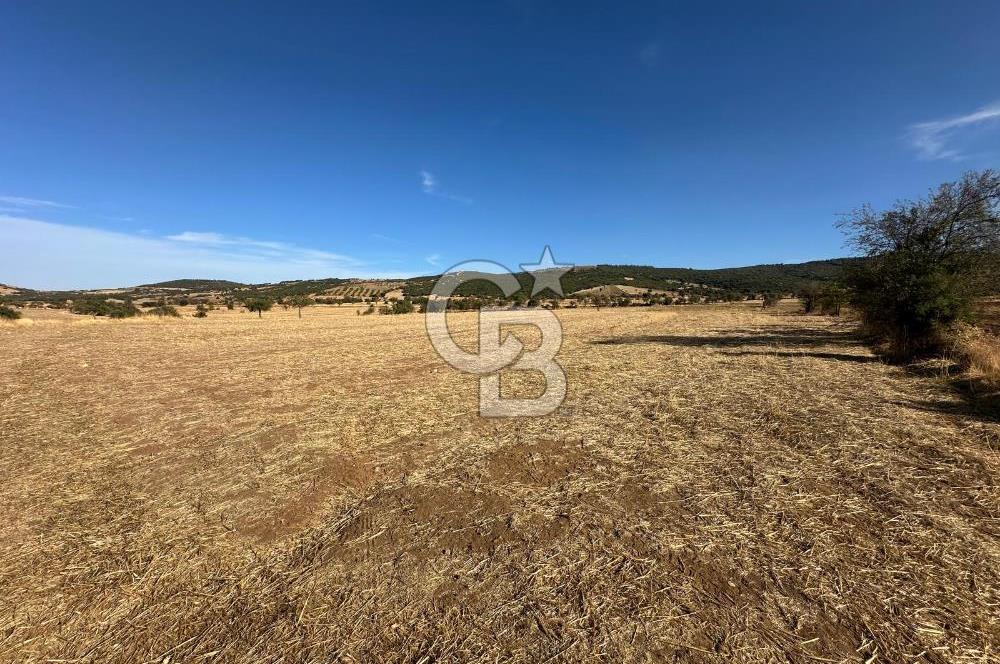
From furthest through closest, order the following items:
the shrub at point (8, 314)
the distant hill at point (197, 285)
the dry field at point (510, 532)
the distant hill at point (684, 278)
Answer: the distant hill at point (197, 285) < the distant hill at point (684, 278) < the shrub at point (8, 314) < the dry field at point (510, 532)

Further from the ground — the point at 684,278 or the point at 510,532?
the point at 684,278

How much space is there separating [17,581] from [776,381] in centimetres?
1348

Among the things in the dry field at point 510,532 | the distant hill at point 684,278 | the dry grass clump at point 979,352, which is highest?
the distant hill at point 684,278

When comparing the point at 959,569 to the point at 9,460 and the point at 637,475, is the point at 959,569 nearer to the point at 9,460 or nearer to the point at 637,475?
the point at 637,475

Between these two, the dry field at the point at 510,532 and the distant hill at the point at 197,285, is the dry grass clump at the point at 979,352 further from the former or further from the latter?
the distant hill at the point at 197,285

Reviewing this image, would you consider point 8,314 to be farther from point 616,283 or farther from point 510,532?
point 616,283

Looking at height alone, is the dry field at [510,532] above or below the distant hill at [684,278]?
A: below

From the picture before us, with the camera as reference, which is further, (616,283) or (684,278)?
(684,278)

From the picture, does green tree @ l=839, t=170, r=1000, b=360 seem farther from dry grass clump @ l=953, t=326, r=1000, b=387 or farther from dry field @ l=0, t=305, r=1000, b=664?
dry field @ l=0, t=305, r=1000, b=664

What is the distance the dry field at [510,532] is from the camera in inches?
113

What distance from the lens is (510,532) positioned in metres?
4.12

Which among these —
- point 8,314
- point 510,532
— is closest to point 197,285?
point 8,314

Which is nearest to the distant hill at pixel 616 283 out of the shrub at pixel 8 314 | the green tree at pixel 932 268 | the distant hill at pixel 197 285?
the distant hill at pixel 197 285

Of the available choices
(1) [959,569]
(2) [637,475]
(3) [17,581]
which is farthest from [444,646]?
(1) [959,569]
